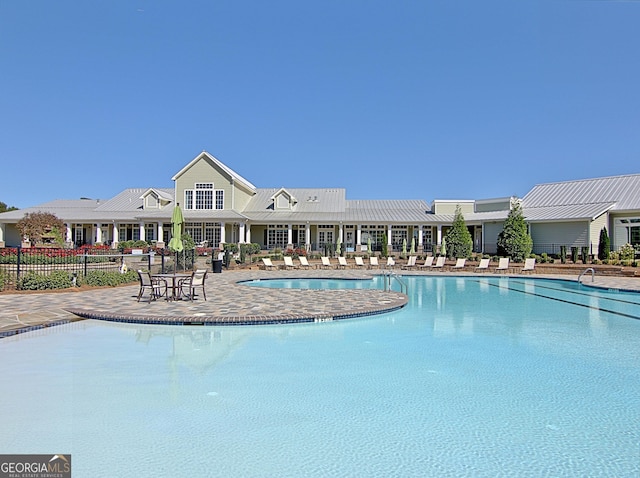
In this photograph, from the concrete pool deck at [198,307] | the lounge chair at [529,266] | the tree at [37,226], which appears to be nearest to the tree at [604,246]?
the lounge chair at [529,266]

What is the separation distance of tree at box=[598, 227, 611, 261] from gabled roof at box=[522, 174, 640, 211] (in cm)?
332

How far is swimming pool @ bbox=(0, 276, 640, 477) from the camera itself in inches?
151

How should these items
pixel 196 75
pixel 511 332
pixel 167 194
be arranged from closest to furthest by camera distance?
pixel 511 332 < pixel 196 75 < pixel 167 194

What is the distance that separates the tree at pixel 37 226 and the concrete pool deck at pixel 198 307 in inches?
826

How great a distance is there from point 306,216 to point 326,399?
3144 cm

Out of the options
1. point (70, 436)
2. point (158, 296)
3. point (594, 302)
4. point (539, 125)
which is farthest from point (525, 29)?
point (70, 436)

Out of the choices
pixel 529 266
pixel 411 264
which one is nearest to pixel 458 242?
pixel 411 264

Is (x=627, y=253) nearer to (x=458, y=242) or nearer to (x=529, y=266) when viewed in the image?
(x=529, y=266)

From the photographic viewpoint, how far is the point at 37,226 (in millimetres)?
31109

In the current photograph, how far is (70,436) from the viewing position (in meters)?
4.19

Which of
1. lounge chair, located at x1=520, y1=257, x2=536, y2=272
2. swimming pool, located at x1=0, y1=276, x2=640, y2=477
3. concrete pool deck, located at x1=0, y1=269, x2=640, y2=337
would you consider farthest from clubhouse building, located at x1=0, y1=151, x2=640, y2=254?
swimming pool, located at x1=0, y1=276, x2=640, y2=477

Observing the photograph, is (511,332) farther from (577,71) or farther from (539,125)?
(539,125)

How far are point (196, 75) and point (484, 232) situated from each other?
2510 cm

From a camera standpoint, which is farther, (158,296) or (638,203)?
(638,203)
